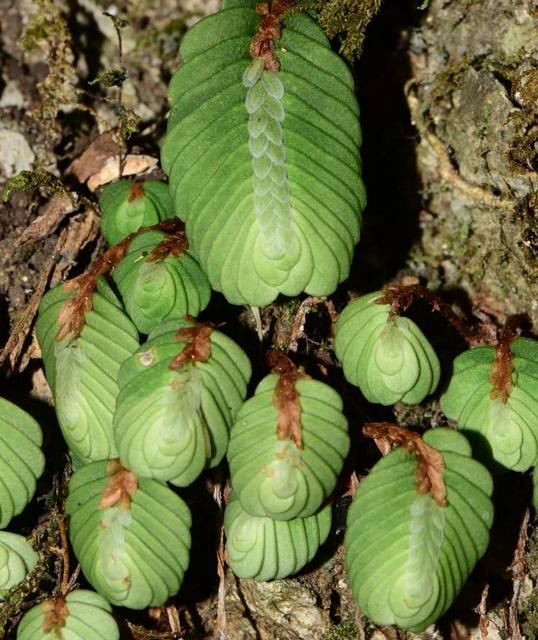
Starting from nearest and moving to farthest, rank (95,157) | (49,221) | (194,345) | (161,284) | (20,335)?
(194,345) → (161,284) → (20,335) → (49,221) → (95,157)

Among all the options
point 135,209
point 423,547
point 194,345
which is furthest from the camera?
point 135,209

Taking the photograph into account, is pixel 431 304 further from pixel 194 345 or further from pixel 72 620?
pixel 72 620

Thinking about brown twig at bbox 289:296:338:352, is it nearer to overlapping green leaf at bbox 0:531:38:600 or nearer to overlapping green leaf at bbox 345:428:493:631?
overlapping green leaf at bbox 345:428:493:631

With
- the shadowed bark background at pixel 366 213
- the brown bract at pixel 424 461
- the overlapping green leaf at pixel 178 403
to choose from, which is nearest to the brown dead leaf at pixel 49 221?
the shadowed bark background at pixel 366 213

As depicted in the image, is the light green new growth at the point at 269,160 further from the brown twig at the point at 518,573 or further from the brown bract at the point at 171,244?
the brown twig at the point at 518,573

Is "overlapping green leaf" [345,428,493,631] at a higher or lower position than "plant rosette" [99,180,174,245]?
A: lower

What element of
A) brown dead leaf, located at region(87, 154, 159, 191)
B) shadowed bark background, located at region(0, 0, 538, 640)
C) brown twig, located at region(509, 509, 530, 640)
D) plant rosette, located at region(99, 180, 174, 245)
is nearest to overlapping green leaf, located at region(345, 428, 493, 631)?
shadowed bark background, located at region(0, 0, 538, 640)

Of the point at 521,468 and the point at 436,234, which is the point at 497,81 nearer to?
the point at 436,234

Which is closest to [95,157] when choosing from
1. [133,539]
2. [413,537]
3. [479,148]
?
[479,148]
